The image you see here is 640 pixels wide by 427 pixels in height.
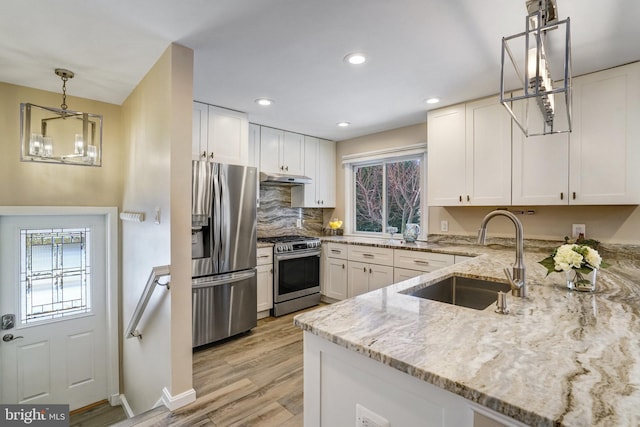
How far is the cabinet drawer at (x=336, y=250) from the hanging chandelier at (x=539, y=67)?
2.34 metres

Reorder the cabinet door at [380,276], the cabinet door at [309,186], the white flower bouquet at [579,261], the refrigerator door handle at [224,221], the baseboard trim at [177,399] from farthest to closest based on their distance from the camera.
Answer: the cabinet door at [309,186] → the cabinet door at [380,276] → the refrigerator door handle at [224,221] → the baseboard trim at [177,399] → the white flower bouquet at [579,261]

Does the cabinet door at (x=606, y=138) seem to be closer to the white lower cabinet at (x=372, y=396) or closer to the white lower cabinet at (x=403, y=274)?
the white lower cabinet at (x=403, y=274)

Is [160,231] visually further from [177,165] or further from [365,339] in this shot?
[365,339]

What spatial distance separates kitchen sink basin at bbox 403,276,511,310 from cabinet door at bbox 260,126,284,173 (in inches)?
108

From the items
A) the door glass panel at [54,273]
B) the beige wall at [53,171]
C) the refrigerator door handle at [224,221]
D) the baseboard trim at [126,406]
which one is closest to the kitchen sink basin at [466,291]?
the refrigerator door handle at [224,221]

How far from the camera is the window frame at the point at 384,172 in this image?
3.88 metres

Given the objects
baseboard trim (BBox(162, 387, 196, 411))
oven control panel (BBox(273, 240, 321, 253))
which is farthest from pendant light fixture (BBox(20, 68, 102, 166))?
oven control panel (BBox(273, 240, 321, 253))

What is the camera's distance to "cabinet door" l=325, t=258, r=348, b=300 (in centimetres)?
394

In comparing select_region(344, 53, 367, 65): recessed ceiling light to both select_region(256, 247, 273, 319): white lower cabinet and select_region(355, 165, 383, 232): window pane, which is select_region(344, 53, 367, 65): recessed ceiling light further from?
select_region(355, 165, 383, 232): window pane

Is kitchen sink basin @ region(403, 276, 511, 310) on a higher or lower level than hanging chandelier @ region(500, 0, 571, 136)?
lower

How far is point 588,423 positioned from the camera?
586 mm

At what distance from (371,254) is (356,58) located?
85.8 inches

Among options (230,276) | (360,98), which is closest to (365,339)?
(230,276)

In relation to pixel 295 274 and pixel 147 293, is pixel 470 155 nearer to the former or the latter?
pixel 295 274
